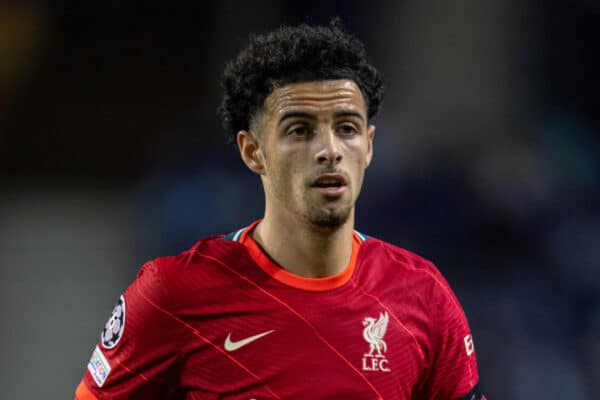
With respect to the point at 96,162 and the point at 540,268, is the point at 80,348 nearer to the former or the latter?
the point at 96,162

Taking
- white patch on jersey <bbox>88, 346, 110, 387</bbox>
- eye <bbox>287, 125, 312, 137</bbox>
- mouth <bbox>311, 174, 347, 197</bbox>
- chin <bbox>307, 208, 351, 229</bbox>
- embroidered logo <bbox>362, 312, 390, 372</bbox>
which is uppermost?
eye <bbox>287, 125, 312, 137</bbox>

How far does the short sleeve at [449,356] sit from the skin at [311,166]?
→ 0.31 meters

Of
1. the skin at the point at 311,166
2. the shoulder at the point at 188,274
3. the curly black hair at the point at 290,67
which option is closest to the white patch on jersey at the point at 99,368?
the shoulder at the point at 188,274

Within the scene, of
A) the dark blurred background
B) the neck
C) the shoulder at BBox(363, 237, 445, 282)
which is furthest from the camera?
the dark blurred background

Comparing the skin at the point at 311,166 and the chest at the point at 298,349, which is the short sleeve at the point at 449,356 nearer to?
the chest at the point at 298,349

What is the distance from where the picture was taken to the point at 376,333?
2020mm

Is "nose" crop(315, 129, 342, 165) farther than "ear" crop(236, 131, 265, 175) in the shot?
No

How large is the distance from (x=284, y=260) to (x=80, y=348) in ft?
6.49

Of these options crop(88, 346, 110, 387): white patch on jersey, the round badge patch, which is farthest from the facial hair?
crop(88, 346, 110, 387): white patch on jersey

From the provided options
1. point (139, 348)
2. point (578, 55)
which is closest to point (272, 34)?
point (139, 348)

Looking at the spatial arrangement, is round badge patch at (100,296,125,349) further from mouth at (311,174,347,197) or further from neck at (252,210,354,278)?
mouth at (311,174,347,197)

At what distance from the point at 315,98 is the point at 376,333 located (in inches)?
25.2

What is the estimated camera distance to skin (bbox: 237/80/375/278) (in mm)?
1948

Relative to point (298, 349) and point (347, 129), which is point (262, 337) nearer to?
point (298, 349)
